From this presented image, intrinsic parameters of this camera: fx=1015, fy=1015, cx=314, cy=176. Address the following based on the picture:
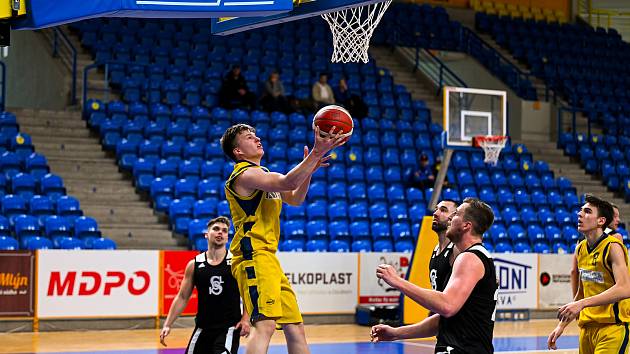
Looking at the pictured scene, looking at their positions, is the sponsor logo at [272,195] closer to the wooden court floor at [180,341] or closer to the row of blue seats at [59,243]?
the wooden court floor at [180,341]

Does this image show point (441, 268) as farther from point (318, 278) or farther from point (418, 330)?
point (318, 278)

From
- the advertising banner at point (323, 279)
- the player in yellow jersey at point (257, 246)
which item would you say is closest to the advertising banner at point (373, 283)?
the advertising banner at point (323, 279)

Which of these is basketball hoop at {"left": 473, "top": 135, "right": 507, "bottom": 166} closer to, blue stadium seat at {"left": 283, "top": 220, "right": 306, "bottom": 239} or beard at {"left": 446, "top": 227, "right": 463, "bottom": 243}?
blue stadium seat at {"left": 283, "top": 220, "right": 306, "bottom": 239}

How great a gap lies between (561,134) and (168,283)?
13227 millimetres

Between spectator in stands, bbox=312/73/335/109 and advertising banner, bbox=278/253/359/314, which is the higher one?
spectator in stands, bbox=312/73/335/109

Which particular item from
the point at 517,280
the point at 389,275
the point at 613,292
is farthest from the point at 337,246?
the point at 389,275

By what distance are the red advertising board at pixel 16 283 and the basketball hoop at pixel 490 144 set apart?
23.3 ft

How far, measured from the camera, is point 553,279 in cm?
1814

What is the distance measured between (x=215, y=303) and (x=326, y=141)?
2.44 meters

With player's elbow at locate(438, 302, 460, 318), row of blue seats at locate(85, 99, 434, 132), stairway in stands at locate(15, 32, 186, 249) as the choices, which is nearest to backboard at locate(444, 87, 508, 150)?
row of blue seats at locate(85, 99, 434, 132)

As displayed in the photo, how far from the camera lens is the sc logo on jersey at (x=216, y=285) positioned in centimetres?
797

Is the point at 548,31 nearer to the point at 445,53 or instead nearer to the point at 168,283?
the point at 445,53

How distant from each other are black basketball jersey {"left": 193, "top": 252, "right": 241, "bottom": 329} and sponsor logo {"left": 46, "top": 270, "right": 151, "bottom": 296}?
6.58m

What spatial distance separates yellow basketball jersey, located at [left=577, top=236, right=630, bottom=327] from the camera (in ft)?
24.1
